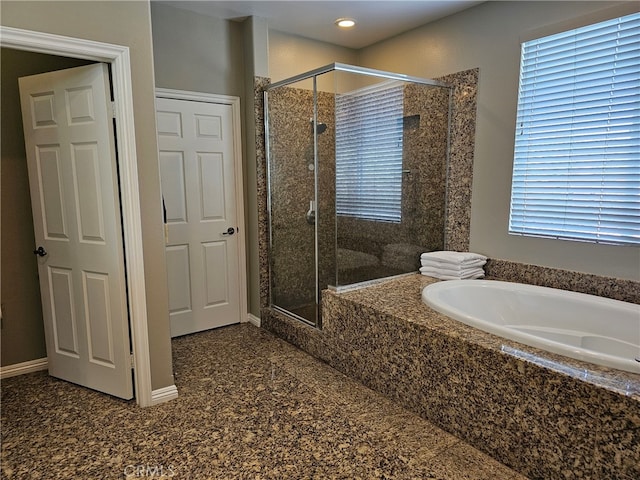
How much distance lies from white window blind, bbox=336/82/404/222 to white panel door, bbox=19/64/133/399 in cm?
164

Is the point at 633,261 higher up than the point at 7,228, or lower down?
lower down

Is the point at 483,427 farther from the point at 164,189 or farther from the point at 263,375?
the point at 164,189

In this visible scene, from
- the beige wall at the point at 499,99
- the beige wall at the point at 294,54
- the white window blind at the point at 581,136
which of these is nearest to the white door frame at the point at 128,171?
the beige wall at the point at 294,54

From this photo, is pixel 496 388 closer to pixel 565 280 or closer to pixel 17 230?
pixel 565 280

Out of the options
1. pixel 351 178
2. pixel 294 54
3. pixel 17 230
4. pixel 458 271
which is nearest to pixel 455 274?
pixel 458 271

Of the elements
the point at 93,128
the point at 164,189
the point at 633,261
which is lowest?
the point at 633,261

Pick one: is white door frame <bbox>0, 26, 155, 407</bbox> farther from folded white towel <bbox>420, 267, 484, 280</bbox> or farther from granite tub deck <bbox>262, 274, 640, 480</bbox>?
folded white towel <bbox>420, 267, 484, 280</bbox>

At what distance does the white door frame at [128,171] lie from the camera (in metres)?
1.94

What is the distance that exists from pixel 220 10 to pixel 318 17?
787 millimetres

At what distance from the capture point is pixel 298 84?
319 cm

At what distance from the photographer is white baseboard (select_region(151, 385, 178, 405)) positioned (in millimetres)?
2393

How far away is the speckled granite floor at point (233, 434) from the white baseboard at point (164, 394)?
4 cm

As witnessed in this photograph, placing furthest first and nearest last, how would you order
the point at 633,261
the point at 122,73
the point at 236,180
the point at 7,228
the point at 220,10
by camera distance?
the point at 236,180 → the point at 220,10 → the point at 7,228 → the point at 633,261 → the point at 122,73

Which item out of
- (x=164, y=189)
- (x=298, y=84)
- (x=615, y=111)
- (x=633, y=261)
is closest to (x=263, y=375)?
(x=164, y=189)
